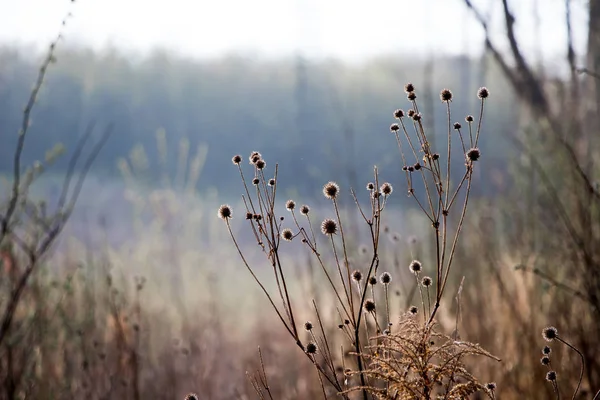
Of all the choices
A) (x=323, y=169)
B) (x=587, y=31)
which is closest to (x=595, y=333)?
(x=587, y=31)

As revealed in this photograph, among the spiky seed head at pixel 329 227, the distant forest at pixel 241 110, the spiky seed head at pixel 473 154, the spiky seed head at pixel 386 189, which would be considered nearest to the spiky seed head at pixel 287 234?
the spiky seed head at pixel 329 227

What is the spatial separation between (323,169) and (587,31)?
15595 mm

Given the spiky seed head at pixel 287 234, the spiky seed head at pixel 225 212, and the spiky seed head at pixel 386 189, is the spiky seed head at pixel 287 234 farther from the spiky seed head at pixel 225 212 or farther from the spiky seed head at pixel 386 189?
the spiky seed head at pixel 386 189

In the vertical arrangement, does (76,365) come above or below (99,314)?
below

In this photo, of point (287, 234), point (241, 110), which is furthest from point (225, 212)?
point (241, 110)

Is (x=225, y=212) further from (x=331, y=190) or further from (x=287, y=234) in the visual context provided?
(x=331, y=190)

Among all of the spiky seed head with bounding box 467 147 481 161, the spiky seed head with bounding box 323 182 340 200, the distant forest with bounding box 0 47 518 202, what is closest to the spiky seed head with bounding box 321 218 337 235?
the spiky seed head with bounding box 323 182 340 200

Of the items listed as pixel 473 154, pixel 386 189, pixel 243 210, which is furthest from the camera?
pixel 243 210

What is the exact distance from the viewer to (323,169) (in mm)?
18625

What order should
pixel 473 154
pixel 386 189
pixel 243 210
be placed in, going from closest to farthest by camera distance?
1. pixel 473 154
2. pixel 386 189
3. pixel 243 210

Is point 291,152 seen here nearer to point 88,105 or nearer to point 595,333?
point 88,105

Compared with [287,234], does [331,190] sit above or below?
above

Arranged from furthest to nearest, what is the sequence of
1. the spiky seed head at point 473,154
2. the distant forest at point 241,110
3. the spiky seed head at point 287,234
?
1. the distant forest at point 241,110
2. the spiky seed head at point 287,234
3. the spiky seed head at point 473,154

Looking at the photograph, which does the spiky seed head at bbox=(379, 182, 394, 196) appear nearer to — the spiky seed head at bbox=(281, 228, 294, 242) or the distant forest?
the spiky seed head at bbox=(281, 228, 294, 242)
